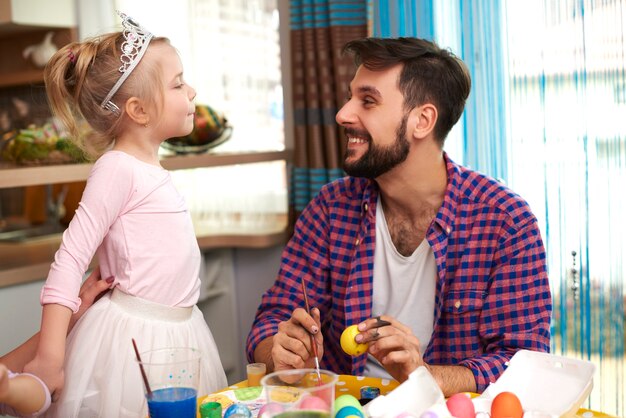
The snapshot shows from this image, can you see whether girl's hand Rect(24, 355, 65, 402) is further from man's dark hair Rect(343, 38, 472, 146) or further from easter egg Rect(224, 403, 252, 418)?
man's dark hair Rect(343, 38, 472, 146)

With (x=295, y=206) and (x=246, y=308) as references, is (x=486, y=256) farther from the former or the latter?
(x=246, y=308)

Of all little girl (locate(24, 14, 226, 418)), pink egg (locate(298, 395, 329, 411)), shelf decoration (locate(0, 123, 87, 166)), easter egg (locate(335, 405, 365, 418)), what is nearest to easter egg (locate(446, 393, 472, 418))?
easter egg (locate(335, 405, 365, 418))

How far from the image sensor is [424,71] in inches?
77.6

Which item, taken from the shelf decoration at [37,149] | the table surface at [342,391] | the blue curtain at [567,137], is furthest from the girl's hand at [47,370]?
the blue curtain at [567,137]

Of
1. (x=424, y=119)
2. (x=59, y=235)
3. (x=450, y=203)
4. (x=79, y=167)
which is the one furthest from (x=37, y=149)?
(x=450, y=203)

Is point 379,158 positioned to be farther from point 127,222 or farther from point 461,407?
point 461,407

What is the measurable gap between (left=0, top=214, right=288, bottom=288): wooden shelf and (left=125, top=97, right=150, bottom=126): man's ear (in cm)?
91

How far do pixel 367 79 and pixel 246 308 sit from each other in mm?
1500

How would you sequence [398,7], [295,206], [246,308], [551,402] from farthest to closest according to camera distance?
[246,308], [295,206], [398,7], [551,402]

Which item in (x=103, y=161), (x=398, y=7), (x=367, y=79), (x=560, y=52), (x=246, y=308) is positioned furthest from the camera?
(x=246, y=308)

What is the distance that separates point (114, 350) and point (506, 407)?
0.76 m

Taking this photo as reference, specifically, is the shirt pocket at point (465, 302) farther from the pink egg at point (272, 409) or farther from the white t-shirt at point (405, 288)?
the pink egg at point (272, 409)

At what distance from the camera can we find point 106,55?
1.57 metres

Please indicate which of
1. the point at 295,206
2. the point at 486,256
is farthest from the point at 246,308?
the point at 486,256
